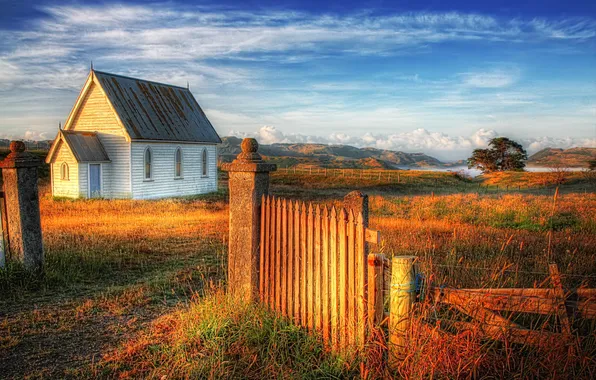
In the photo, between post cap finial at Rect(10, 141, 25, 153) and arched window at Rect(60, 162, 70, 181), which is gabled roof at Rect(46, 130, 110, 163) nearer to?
arched window at Rect(60, 162, 70, 181)

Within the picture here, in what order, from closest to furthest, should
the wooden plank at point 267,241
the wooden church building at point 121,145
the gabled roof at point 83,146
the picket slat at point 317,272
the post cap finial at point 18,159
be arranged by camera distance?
the picket slat at point 317,272 < the wooden plank at point 267,241 < the post cap finial at point 18,159 < the gabled roof at point 83,146 < the wooden church building at point 121,145

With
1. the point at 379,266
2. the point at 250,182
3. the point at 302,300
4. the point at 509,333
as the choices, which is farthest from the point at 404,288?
the point at 250,182

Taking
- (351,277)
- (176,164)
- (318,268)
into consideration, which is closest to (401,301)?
(351,277)

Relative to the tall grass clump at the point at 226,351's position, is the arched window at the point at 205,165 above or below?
above

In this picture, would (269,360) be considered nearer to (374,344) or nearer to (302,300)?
(302,300)

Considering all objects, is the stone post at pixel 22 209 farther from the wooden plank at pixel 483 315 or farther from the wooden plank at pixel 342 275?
the wooden plank at pixel 483 315

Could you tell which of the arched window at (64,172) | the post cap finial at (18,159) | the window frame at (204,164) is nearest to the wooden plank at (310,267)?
the post cap finial at (18,159)

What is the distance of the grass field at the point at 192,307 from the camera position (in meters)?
4.12

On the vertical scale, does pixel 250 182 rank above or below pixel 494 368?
above

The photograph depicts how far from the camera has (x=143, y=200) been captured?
2489cm

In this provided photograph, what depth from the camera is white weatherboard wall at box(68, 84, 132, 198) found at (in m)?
25.2

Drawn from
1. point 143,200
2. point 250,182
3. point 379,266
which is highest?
point 250,182

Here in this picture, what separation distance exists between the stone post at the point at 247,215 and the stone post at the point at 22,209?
4.76 m

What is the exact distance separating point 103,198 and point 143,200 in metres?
2.28
